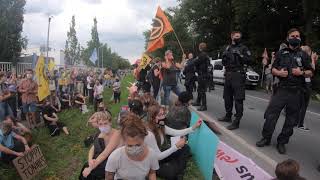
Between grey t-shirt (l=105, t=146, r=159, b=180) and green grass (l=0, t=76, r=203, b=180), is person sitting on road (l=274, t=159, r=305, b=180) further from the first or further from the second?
green grass (l=0, t=76, r=203, b=180)

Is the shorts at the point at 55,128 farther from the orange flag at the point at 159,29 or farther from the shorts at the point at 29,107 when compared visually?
the orange flag at the point at 159,29

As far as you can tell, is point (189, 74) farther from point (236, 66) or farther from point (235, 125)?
point (236, 66)

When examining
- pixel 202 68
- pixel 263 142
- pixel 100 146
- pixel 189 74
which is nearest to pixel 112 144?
pixel 100 146

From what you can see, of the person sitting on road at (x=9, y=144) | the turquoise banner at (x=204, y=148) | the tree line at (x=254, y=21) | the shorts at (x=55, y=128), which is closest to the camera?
the turquoise banner at (x=204, y=148)

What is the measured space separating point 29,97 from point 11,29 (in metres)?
33.4

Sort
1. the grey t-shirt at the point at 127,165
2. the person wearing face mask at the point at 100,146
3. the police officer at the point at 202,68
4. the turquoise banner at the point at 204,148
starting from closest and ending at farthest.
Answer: the grey t-shirt at the point at 127,165
the turquoise banner at the point at 204,148
the person wearing face mask at the point at 100,146
the police officer at the point at 202,68

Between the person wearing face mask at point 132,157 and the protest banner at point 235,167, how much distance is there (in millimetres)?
1170

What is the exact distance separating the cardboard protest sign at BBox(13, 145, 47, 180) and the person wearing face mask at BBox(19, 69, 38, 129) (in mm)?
5512

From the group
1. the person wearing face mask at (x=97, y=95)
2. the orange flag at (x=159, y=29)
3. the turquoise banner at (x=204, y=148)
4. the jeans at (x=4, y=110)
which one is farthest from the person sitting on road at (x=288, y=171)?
the person wearing face mask at (x=97, y=95)

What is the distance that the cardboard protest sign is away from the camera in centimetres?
830

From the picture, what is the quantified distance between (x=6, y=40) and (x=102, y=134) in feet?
132

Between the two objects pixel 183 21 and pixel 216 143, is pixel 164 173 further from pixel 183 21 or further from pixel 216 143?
pixel 183 21

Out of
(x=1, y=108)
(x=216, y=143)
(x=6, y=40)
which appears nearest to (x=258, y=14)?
(x=6, y=40)

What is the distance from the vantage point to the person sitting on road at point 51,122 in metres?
13.7
